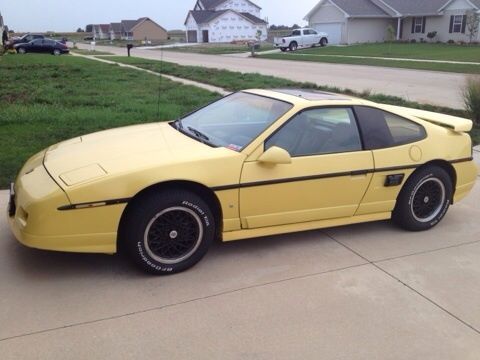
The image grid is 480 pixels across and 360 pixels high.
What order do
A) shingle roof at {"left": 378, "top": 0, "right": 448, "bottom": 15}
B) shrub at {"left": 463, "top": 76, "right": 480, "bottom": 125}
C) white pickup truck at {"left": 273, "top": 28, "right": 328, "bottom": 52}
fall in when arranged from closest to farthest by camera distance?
shrub at {"left": 463, "top": 76, "right": 480, "bottom": 125} < white pickup truck at {"left": 273, "top": 28, "right": 328, "bottom": 52} < shingle roof at {"left": 378, "top": 0, "right": 448, "bottom": 15}

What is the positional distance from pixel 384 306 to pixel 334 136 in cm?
157

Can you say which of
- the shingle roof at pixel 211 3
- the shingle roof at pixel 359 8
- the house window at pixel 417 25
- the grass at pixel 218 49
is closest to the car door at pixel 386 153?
the grass at pixel 218 49

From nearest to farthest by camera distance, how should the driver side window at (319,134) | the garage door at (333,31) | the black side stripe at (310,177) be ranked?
the black side stripe at (310,177), the driver side window at (319,134), the garage door at (333,31)

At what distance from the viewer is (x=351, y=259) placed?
4137 mm

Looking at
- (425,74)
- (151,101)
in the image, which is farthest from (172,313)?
(425,74)

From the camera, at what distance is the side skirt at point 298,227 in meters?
4.00

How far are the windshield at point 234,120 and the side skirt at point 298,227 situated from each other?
660mm

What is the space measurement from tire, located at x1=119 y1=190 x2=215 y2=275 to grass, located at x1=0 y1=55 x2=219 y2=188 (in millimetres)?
2715

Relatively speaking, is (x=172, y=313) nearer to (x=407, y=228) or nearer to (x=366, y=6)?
(x=407, y=228)

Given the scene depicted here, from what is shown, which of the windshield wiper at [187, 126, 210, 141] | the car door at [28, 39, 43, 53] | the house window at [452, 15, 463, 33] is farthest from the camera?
the house window at [452, 15, 463, 33]

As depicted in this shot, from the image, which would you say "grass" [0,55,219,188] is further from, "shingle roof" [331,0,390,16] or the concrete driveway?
"shingle roof" [331,0,390,16]

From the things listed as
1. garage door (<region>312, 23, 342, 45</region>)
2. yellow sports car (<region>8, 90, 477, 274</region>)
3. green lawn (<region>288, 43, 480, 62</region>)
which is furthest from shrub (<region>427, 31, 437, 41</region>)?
yellow sports car (<region>8, 90, 477, 274</region>)

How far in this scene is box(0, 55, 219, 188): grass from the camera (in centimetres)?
739

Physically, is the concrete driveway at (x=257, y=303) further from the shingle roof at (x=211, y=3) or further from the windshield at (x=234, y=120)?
the shingle roof at (x=211, y=3)
